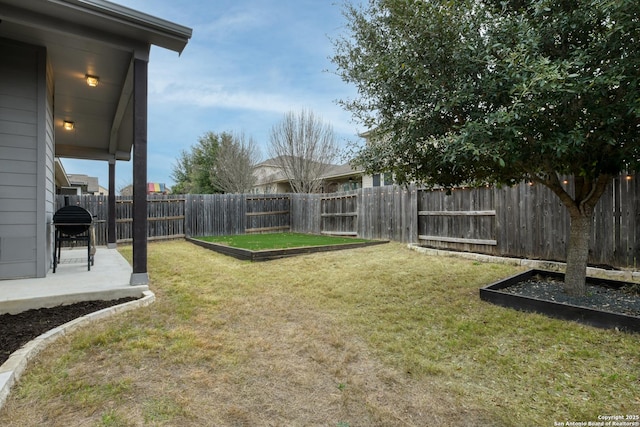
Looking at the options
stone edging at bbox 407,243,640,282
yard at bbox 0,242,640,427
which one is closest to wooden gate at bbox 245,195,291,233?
stone edging at bbox 407,243,640,282

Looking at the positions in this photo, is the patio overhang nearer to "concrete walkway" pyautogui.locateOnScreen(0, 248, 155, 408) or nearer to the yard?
"concrete walkway" pyautogui.locateOnScreen(0, 248, 155, 408)

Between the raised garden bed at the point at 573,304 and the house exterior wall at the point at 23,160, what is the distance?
6010 mm

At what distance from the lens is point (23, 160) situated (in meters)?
4.35

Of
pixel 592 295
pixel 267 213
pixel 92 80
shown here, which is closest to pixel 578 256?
pixel 592 295

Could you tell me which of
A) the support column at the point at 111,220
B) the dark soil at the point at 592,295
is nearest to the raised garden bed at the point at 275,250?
the support column at the point at 111,220

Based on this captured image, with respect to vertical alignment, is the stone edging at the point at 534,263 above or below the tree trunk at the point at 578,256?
below

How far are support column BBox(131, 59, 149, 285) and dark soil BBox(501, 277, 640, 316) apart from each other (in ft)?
15.4

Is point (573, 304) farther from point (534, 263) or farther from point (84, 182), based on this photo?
point (84, 182)

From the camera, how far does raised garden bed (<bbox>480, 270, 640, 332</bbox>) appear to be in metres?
2.94

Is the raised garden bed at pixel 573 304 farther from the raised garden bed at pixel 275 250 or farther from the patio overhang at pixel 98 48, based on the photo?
the patio overhang at pixel 98 48

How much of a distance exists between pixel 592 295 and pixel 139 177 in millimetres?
5729

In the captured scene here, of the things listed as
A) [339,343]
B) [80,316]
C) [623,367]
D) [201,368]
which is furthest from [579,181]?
[80,316]

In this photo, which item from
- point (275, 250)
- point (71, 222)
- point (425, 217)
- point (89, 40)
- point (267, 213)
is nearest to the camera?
point (89, 40)

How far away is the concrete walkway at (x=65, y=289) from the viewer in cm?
333
